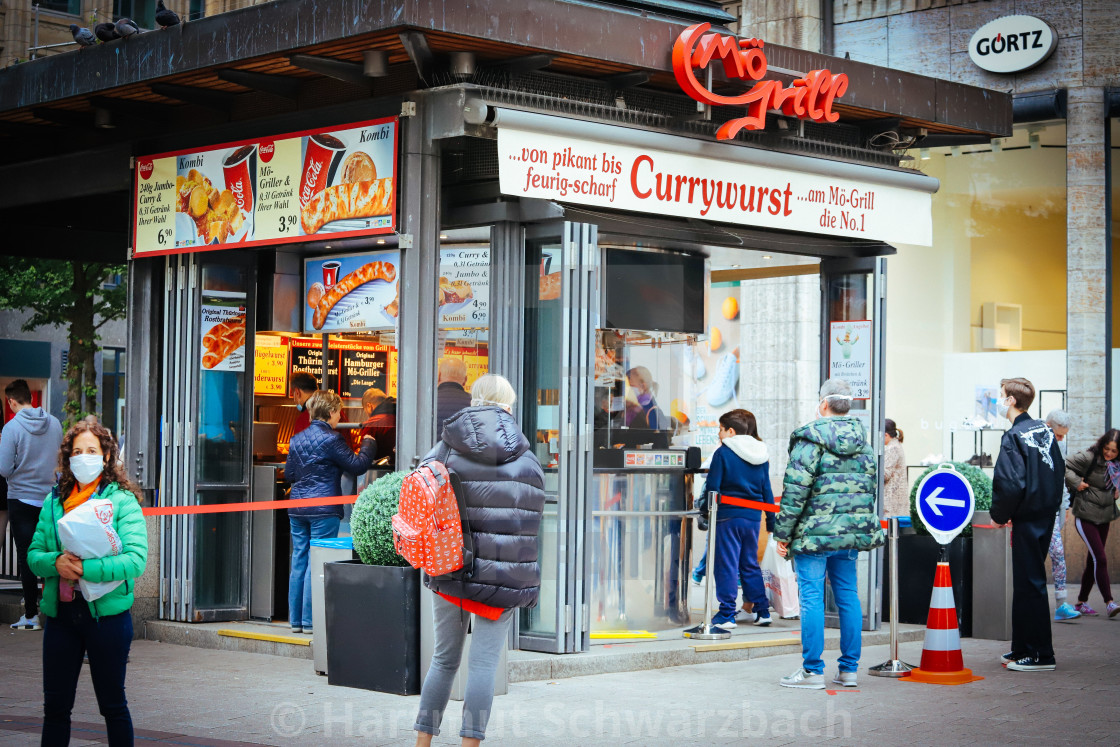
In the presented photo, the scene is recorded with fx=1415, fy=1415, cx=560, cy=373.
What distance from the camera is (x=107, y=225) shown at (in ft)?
48.2

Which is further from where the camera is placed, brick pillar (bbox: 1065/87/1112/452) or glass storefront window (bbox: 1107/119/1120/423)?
glass storefront window (bbox: 1107/119/1120/423)

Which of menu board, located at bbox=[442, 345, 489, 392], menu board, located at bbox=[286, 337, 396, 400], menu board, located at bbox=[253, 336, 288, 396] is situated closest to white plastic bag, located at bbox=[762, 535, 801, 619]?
menu board, located at bbox=[442, 345, 489, 392]

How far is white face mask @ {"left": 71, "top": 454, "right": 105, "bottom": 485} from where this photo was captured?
18.8 ft

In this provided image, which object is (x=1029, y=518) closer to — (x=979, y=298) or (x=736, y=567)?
(x=736, y=567)

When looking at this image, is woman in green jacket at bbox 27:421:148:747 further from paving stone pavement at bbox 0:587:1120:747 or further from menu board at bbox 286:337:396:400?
menu board at bbox 286:337:396:400

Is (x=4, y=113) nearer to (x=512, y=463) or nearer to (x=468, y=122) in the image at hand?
(x=468, y=122)

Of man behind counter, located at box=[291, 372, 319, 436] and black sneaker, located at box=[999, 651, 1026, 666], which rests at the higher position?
man behind counter, located at box=[291, 372, 319, 436]

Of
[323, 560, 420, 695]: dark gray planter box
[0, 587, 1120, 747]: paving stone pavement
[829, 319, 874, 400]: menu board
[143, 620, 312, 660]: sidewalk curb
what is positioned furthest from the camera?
[829, 319, 874, 400]: menu board

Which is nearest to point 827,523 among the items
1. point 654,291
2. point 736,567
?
point 736,567

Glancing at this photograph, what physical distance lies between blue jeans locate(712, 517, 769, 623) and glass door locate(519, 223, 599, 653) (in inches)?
71.7

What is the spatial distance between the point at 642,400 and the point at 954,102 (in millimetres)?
3300

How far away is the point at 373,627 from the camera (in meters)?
7.95

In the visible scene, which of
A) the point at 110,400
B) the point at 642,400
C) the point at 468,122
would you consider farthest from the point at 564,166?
the point at 110,400

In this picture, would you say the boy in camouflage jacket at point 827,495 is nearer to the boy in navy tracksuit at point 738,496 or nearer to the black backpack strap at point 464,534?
the boy in navy tracksuit at point 738,496
